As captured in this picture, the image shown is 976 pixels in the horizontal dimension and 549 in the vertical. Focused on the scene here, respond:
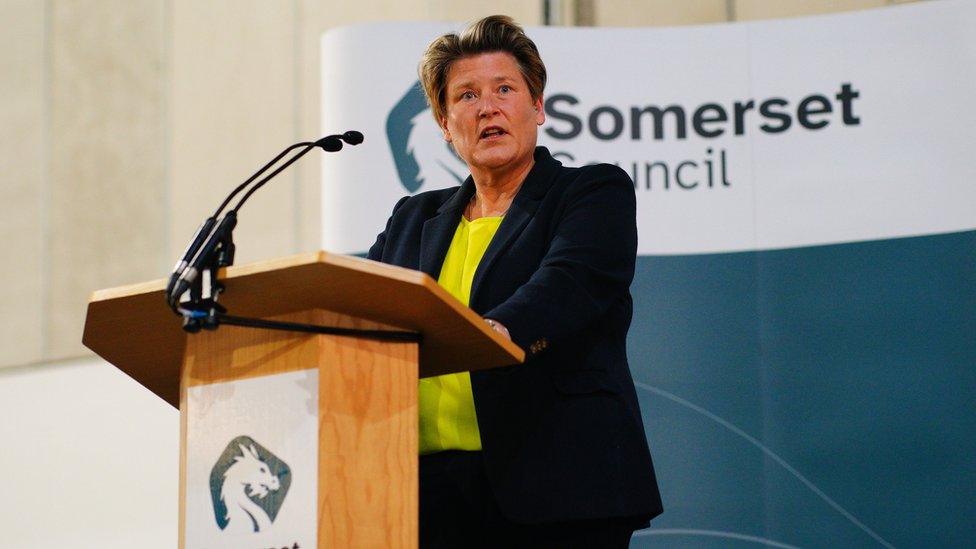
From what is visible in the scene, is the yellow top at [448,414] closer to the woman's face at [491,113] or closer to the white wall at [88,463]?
the woman's face at [491,113]

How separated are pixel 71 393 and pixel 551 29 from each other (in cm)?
211

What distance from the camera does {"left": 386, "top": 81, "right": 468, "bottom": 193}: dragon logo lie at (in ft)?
12.0

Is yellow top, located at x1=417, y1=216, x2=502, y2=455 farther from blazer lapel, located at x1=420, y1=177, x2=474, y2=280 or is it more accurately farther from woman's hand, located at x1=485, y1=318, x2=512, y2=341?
woman's hand, located at x1=485, y1=318, x2=512, y2=341

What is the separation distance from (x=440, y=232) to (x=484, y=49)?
32 cm

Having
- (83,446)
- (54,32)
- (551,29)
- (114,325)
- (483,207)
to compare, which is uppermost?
(54,32)

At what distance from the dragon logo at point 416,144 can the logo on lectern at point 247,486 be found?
2.21 metres

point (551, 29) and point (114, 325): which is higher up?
point (551, 29)

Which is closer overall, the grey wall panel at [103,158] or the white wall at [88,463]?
the white wall at [88,463]

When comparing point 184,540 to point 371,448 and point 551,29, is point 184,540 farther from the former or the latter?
point 551,29

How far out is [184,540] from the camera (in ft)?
4.91

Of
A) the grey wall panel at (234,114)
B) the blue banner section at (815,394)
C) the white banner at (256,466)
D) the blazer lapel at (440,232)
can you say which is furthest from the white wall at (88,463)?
the white banner at (256,466)

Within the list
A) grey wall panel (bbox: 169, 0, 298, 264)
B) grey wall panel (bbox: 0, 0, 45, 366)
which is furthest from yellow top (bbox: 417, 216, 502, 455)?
grey wall panel (bbox: 0, 0, 45, 366)

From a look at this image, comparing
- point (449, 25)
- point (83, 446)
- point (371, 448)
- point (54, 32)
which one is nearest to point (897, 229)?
point (449, 25)

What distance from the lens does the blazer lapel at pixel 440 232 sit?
1.90m
